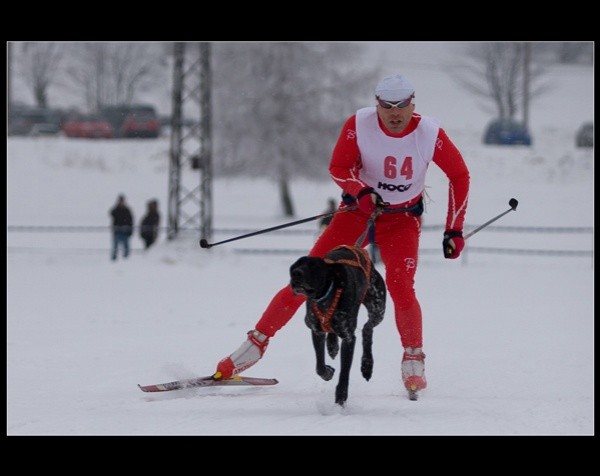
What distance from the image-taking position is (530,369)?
22.6ft

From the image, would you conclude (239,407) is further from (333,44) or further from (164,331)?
(333,44)

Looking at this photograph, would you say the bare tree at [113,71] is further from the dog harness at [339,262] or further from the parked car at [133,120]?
the dog harness at [339,262]

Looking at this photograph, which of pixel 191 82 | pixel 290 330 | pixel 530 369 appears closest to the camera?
pixel 530 369

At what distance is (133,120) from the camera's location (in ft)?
133

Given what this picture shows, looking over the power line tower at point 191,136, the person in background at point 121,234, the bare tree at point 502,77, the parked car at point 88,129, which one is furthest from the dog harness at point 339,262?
the bare tree at point 502,77

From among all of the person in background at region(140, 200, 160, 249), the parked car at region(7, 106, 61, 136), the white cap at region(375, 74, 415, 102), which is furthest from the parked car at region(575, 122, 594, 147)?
the white cap at region(375, 74, 415, 102)

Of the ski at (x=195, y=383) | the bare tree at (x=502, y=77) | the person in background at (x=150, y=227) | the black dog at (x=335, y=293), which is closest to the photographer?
the black dog at (x=335, y=293)

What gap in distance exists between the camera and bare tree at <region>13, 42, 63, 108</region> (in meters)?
45.9

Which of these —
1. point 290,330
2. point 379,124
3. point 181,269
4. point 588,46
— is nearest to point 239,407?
point 379,124

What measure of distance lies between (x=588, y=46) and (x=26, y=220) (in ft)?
113

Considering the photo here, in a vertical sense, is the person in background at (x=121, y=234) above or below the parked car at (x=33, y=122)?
below

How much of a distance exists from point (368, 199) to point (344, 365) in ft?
2.82

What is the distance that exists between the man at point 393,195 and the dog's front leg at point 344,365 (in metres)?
0.53

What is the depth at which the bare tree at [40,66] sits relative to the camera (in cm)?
4591
